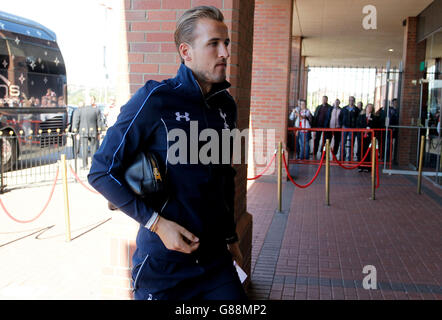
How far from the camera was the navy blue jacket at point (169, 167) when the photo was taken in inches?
74.6

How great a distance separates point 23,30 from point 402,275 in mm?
11803

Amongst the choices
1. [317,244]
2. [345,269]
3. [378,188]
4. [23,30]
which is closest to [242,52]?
[345,269]

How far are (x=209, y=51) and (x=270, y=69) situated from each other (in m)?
9.24

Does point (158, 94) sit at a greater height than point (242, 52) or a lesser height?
lesser

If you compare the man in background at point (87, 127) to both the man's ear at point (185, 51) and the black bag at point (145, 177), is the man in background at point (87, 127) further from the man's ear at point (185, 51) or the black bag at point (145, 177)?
the black bag at point (145, 177)

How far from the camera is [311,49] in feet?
76.9

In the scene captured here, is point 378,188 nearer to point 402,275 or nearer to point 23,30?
point 402,275

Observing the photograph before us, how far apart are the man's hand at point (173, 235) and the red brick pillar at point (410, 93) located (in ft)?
41.3

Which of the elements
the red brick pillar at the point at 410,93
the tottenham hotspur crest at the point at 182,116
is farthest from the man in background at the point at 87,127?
the tottenham hotspur crest at the point at 182,116

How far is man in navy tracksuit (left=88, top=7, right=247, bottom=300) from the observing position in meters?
1.91

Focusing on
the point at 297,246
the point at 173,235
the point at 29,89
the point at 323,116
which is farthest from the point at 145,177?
the point at 323,116

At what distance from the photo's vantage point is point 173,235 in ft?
6.22

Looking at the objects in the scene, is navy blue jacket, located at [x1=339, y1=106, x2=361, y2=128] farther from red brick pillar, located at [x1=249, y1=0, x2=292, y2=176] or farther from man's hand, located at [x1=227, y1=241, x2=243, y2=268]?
man's hand, located at [x1=227, y1=241, x2=243, y2=268]

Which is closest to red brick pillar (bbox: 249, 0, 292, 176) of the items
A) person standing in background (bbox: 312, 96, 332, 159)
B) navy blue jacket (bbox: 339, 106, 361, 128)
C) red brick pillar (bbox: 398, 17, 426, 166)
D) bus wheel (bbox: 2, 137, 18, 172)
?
navy blue jacket (bbox: 339, 106, 361, 128)
